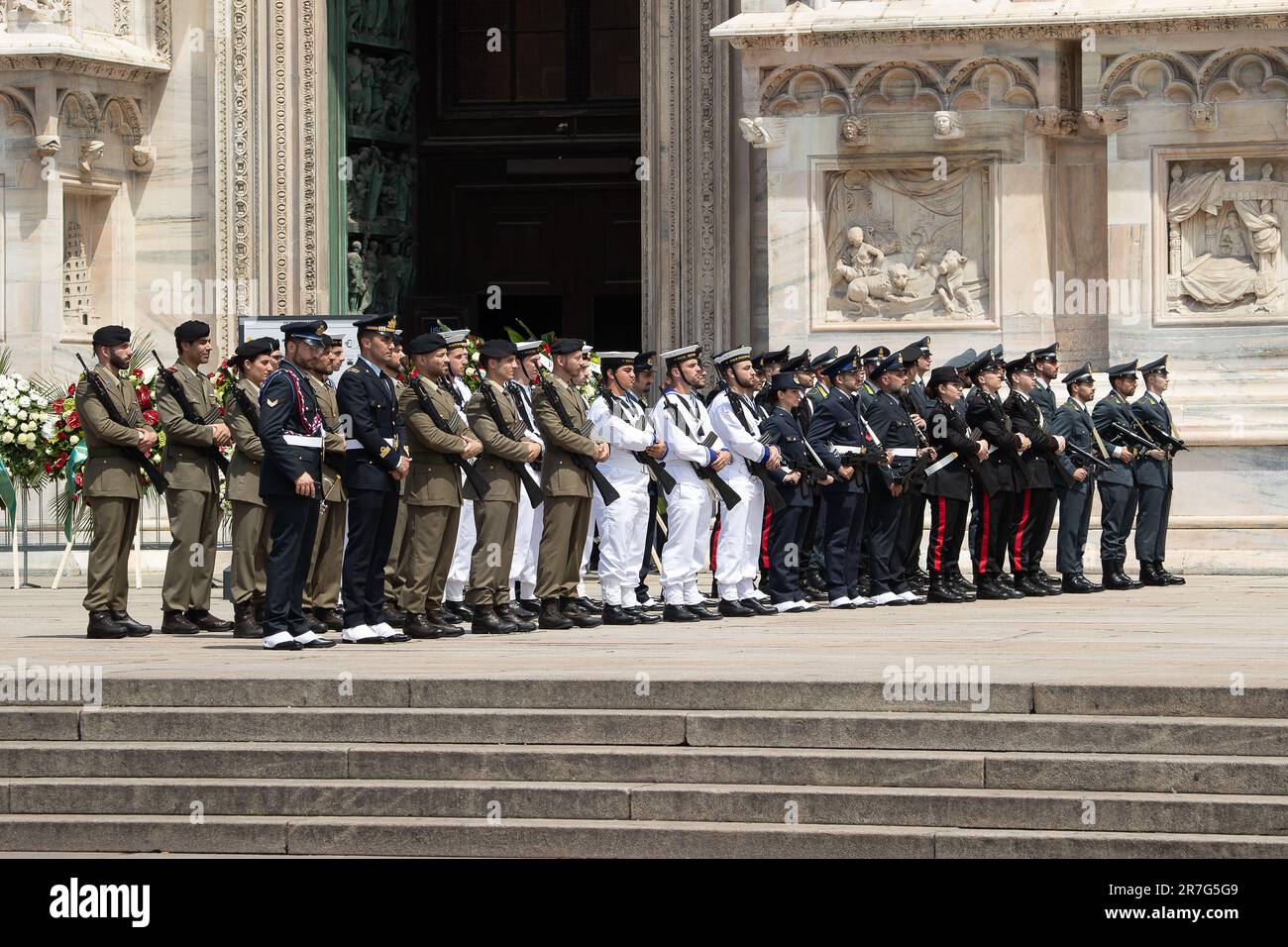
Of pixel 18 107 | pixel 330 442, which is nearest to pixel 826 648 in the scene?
pixel 330 442

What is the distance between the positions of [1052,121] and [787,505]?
5207mm

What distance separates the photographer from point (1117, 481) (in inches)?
698

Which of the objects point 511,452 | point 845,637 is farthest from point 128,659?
point 845,637

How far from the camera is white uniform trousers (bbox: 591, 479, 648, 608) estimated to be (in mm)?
15062

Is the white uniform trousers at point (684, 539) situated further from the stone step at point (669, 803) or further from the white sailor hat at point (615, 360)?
the stone step at point (669, 803)

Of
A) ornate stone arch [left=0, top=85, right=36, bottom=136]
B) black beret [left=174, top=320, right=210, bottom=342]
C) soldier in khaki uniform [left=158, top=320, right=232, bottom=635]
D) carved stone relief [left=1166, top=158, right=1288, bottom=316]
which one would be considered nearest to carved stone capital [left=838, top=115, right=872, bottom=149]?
carved stone relief [left=1166, top=158, right=1288, bottom=316]

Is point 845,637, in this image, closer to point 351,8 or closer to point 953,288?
point 953,288

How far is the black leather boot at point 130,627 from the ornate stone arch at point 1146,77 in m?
9.27

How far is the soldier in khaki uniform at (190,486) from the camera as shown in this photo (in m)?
14.5

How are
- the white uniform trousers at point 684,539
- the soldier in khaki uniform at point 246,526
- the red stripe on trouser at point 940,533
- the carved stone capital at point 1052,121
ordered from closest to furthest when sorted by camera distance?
the soldier in khaki uniform at point 246,526 < the white uniform trousers at point 684,539 < the red stripe on trouser at point 940,533 < the carved stone capital at point 1052,121

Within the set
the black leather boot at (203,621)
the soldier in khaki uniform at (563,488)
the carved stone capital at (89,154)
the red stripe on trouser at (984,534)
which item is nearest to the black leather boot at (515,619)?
the soldier in khaki uniform at (563,488)

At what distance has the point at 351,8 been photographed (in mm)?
23141

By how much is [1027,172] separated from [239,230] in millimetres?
7504

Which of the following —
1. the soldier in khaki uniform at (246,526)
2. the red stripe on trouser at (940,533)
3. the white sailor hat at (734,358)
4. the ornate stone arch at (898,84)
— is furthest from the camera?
the ornate stone arch at (898,84)
